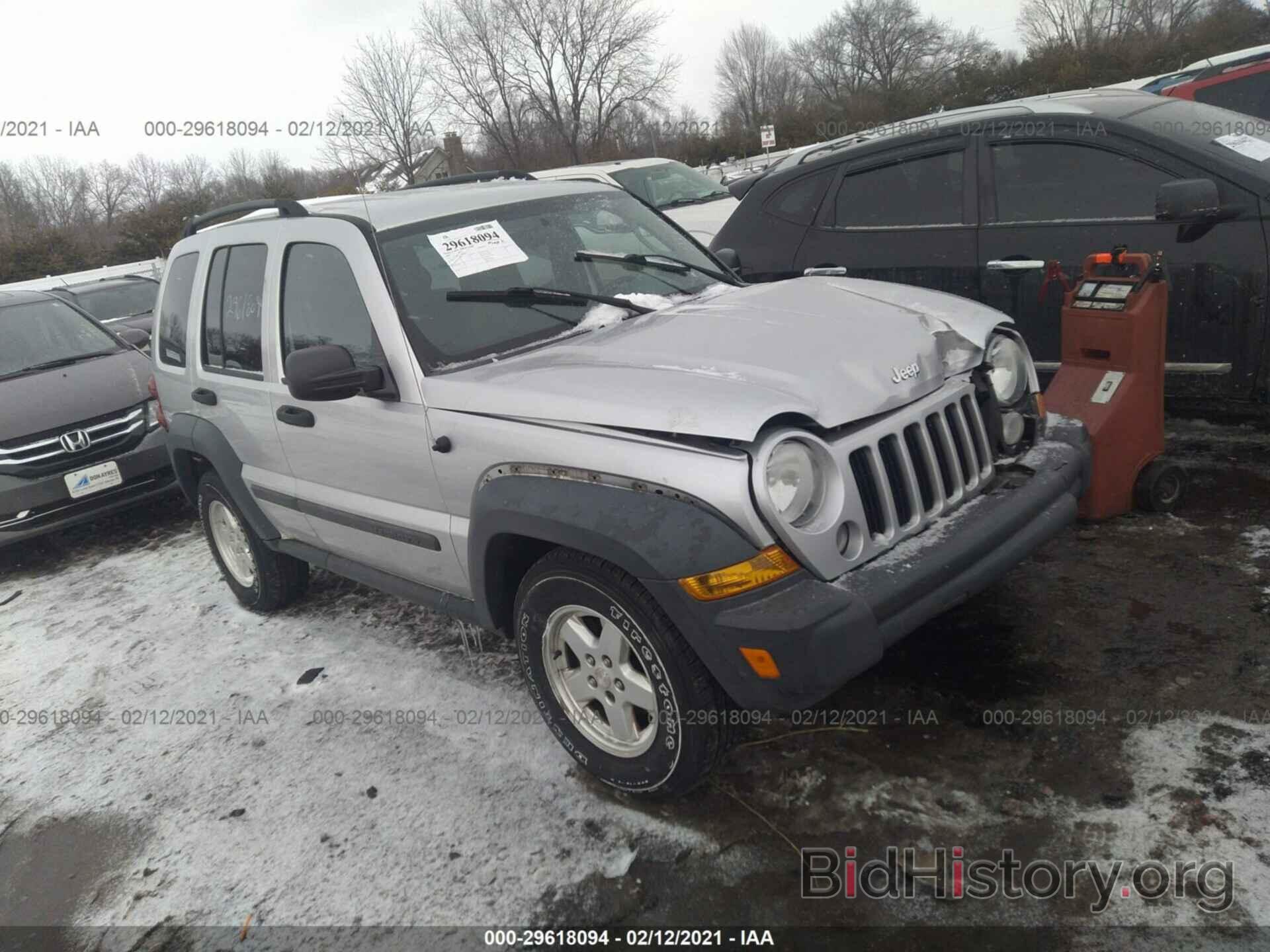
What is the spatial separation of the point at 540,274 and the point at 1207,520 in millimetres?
3191

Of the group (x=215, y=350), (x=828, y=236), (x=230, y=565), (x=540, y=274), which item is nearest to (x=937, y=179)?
(x=828, y=236)

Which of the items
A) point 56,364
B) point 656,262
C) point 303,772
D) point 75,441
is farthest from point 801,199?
point 56,364

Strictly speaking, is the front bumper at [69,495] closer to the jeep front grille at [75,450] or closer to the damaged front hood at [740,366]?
the jeep front grille at [75,450]

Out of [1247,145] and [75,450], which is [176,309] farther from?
[1247,145]

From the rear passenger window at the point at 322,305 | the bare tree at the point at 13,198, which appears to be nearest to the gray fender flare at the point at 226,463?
the rear passenger window at the point at 322,305

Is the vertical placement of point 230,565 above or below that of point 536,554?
below

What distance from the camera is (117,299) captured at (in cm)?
1267

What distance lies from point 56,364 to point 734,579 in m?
6.47

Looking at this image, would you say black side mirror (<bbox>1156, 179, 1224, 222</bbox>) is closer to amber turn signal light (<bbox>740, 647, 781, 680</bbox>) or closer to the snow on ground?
amber turn signal light (<bbox>740, 647, 781, 680</bbox>)

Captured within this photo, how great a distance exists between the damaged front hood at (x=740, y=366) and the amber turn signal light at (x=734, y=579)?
330mm

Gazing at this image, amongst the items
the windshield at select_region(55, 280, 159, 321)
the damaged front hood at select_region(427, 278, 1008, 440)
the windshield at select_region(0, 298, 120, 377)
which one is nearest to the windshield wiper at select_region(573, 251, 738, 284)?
the damaged front hood at select_region(427, 278, 1008, 440)

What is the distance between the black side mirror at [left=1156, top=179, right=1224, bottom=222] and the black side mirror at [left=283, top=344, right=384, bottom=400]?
3595mm

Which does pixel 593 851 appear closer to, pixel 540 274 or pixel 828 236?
pixel 540 274

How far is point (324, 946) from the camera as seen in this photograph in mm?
2617
